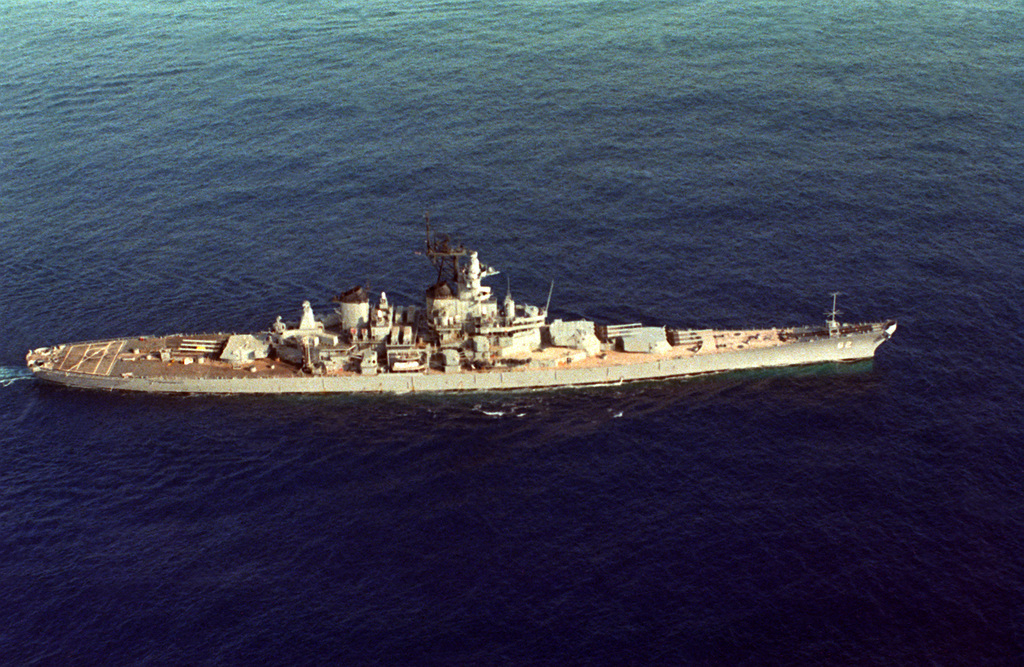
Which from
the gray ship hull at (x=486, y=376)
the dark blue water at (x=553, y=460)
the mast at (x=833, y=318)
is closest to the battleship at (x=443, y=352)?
the gray ship hull at (x=486, y=376)

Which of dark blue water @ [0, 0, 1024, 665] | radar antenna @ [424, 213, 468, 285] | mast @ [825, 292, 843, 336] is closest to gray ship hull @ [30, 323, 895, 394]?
mast @ [825, 292, 843, 336]

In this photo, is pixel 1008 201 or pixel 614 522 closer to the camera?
pixel 614 522

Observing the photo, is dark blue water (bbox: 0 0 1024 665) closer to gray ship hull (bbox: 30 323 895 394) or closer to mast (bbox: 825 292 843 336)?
mast (bbox: 825 292 843 336)

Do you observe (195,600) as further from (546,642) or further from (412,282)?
(412,282)

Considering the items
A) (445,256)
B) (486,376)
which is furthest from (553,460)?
(445,256)

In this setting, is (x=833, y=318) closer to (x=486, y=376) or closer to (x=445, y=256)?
(x=486, y=376)

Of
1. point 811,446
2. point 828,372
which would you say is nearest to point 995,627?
point 811,446
